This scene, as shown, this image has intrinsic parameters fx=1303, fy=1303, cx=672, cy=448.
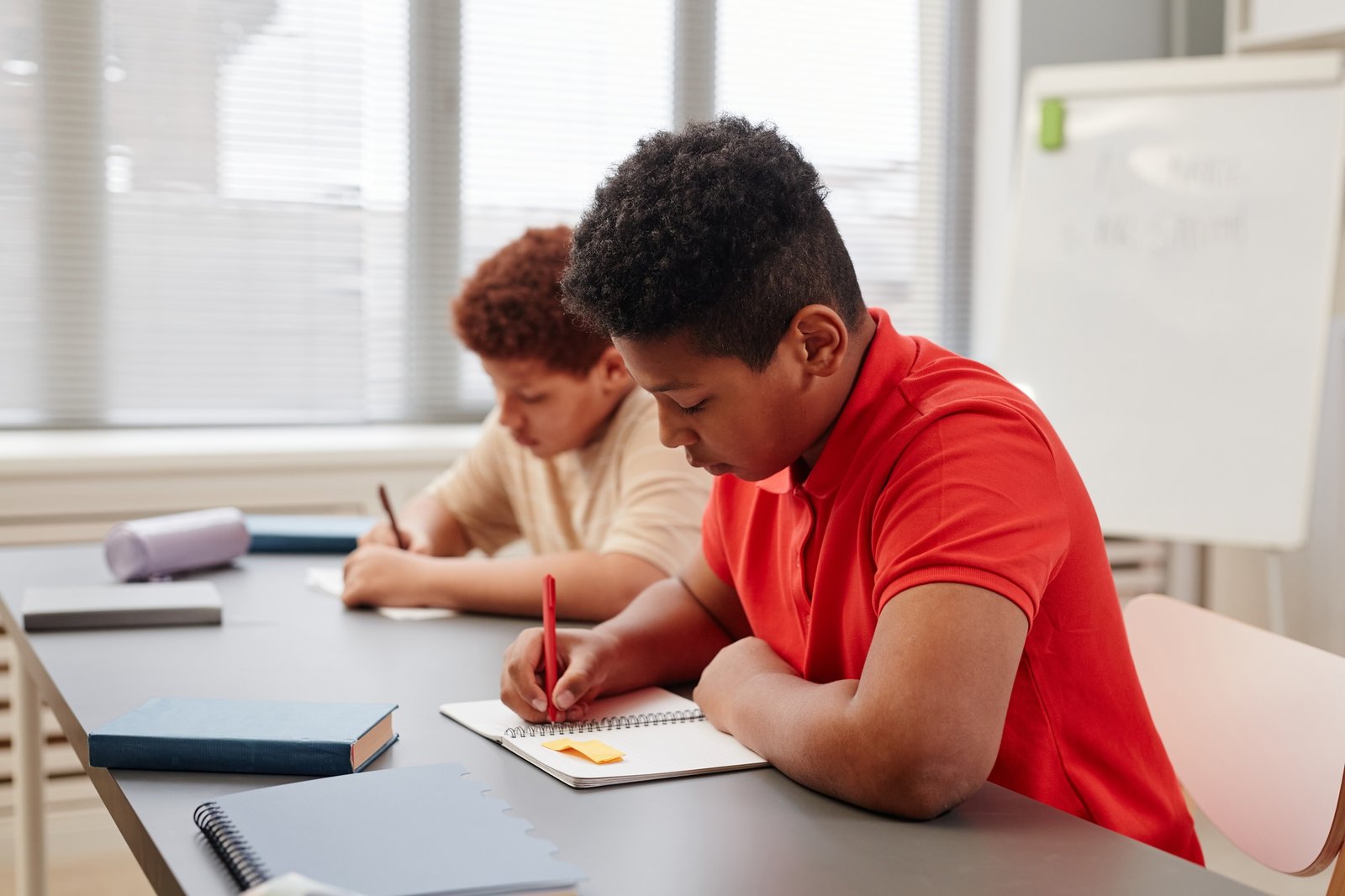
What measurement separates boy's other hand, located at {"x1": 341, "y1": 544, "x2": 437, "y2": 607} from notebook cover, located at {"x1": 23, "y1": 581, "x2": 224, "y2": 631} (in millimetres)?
159

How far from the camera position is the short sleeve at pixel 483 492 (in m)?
2.05

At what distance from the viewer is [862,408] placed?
1.05 metres

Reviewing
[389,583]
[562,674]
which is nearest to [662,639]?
[562,674]

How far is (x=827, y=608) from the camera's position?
108 centimetres

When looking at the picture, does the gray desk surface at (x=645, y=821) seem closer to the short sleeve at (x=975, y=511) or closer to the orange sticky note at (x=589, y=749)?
the orange sticky note at (x=589, y=749)

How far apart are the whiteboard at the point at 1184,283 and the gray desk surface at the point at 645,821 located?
1986 millimetres

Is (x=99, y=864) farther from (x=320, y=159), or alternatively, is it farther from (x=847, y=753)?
(x=847, y=753)

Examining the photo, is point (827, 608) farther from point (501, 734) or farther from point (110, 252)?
point (110, 252)

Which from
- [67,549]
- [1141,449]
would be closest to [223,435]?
[67,549]

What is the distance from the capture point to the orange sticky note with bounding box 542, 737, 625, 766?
3.18 ft

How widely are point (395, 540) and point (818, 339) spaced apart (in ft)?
3.40

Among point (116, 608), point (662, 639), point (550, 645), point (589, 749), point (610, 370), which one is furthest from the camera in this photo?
point (610, 370)

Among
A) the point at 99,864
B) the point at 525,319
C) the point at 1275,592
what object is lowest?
the point at 99,864

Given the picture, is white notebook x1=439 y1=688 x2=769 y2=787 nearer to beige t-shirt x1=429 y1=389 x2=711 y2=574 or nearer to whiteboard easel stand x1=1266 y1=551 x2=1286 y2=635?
beige t-shirt x1=429 y1=389 x2=711 y2=574
